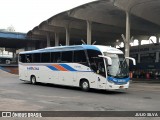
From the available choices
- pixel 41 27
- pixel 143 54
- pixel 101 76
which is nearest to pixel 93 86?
pixel 101 76

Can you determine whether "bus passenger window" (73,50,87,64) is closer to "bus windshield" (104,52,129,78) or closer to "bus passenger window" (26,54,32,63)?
"bus windshield" (104,52,129,78)

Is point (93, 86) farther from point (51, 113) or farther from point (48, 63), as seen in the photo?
point (51, 113)

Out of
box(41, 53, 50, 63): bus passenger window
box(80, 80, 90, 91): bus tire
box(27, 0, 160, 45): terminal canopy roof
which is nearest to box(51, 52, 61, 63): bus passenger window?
box(41, 53, 50, 63): bus passenger window

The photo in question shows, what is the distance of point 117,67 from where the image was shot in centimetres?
1880

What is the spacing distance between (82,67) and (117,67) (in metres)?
2.66

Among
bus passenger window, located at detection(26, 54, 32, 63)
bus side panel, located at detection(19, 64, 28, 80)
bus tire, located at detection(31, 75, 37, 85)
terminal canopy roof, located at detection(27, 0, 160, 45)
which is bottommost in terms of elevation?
bus tire, located at detection(31, 75, 37, 85)

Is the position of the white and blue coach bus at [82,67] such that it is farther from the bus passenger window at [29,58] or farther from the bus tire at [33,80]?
the bus passenger window at [29,58]

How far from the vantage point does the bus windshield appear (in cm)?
1859

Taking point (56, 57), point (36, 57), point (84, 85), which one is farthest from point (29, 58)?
point (84, 85)

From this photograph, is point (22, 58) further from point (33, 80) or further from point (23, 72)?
point (33, 80)

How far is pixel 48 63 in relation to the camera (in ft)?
77.9

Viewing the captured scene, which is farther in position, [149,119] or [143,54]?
[143,54]

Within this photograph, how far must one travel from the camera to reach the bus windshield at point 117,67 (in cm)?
1859

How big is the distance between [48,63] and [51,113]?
13.5 meters
